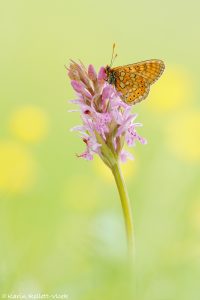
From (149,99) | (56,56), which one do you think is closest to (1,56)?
(56,56)

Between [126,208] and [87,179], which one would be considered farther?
[87,179]

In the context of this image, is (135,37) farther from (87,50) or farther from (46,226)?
(46,226)

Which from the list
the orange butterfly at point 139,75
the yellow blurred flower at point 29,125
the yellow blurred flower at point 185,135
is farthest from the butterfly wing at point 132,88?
the yellow blurred flower at point 29,125

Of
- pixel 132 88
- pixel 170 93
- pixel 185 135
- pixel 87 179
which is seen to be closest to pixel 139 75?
pixel 132 88

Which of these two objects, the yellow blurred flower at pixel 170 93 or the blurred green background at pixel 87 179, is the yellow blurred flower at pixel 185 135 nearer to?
the blurred green background at pixel 87 179

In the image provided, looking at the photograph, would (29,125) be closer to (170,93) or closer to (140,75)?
(170,93)

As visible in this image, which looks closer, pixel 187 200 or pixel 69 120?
pixel 187 200

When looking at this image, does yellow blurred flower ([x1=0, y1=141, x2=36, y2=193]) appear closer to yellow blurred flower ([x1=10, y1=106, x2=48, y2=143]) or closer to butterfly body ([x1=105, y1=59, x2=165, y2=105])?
yellow blurred flower ([x1=10, y1=106, x2=48, y2=143])
